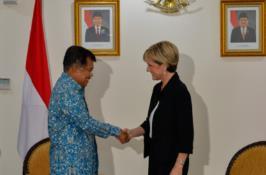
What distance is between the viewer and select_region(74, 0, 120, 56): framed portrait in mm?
3025

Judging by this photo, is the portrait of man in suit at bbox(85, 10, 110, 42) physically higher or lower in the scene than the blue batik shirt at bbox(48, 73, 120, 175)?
higher

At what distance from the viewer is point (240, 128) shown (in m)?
3.05

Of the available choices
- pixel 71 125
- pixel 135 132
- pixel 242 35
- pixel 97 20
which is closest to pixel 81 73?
pixel 71 125

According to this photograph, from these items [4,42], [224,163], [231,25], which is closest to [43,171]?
[4,42]

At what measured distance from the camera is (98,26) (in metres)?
3.04

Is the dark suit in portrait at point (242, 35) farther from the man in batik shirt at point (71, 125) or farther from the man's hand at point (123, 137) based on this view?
the man in batik shirt at point (71, 125)

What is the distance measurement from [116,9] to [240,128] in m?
1.34

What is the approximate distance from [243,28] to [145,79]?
0.85 metres

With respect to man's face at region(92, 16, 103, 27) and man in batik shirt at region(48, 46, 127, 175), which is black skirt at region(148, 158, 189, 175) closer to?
man in batik shirt at region(48, 46, 127, 175)

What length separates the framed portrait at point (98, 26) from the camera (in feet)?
9.93

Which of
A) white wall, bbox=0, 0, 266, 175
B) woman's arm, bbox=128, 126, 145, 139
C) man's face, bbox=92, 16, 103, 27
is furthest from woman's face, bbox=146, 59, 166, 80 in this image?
man's face, bbox=92, 16, 103, 27

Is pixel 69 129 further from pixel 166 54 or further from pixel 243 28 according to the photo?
pixel 243 28

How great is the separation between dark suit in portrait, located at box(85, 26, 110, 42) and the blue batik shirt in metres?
0.87

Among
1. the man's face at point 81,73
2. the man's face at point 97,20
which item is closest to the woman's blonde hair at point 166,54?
the man's face at point 81,73
